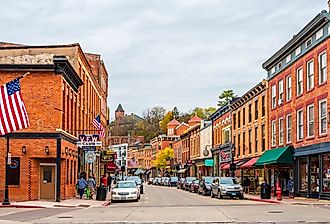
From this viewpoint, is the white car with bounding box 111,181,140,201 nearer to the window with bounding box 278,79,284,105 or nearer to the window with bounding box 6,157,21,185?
the window with bounding box 6,157,21,185

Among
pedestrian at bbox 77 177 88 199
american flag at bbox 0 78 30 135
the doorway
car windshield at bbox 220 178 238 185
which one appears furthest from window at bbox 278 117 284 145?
american flag at bbox 0 78 30 135

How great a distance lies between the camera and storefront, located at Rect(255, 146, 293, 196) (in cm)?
4425

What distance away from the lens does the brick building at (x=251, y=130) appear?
5431 cm

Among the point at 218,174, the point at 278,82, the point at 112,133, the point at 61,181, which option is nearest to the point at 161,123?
the point at 112,133

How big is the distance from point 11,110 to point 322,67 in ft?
63.5

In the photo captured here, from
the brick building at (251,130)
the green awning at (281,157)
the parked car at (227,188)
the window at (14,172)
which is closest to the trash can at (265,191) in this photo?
the green awning at (281,157)

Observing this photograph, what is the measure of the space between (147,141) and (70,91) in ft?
442

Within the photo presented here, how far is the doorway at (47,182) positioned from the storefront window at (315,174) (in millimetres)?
16232

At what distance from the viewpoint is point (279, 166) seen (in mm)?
48188

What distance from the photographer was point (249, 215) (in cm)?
2636

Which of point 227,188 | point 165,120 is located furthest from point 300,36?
point 165,120

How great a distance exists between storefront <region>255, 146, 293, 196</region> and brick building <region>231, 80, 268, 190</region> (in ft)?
6.63

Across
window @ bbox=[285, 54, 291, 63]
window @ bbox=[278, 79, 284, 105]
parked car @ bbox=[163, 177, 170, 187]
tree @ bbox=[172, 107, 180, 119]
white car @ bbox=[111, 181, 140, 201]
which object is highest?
tree @ bbox=[172, 107, 180, 119]

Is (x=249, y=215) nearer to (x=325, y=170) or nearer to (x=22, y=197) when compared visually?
(x=325, y=170)
